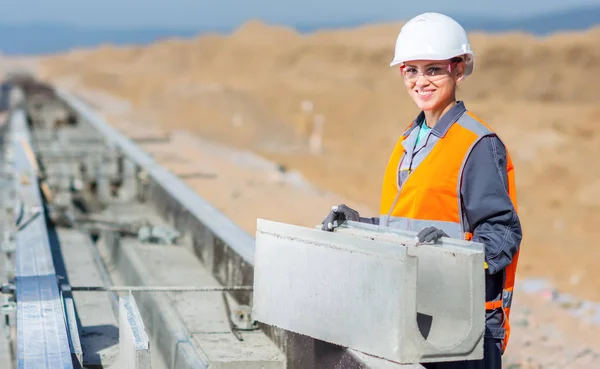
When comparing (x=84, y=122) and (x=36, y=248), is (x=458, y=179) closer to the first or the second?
(x=36, y=248)

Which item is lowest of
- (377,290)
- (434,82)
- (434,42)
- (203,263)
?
(203,263)

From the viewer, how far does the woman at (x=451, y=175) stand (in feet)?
11.1

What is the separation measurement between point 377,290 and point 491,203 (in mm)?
545

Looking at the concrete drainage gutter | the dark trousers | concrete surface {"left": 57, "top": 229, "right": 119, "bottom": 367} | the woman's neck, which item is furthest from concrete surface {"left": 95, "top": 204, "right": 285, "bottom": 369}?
the woman's neck

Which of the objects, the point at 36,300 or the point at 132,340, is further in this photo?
the point at 36,300

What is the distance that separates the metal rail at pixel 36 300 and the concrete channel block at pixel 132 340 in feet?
0.85

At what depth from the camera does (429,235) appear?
131 inches

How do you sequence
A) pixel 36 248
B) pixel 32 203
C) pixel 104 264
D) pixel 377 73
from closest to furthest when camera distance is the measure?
pixel 36 248 < pixel 32 203 < pixel 104 264 < pixel 377 73

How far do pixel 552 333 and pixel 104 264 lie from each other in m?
4.00

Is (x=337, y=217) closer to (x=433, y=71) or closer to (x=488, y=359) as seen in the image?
(x=433, y=71)

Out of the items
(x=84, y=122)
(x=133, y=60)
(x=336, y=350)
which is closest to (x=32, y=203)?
(x=336, y=350)

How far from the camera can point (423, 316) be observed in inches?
142

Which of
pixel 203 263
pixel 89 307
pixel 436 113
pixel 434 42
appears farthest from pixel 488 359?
pixel 203 263

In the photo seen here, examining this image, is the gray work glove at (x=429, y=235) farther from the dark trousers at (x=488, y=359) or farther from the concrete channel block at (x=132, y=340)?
the concrete channel block at (x=132, y=340)
